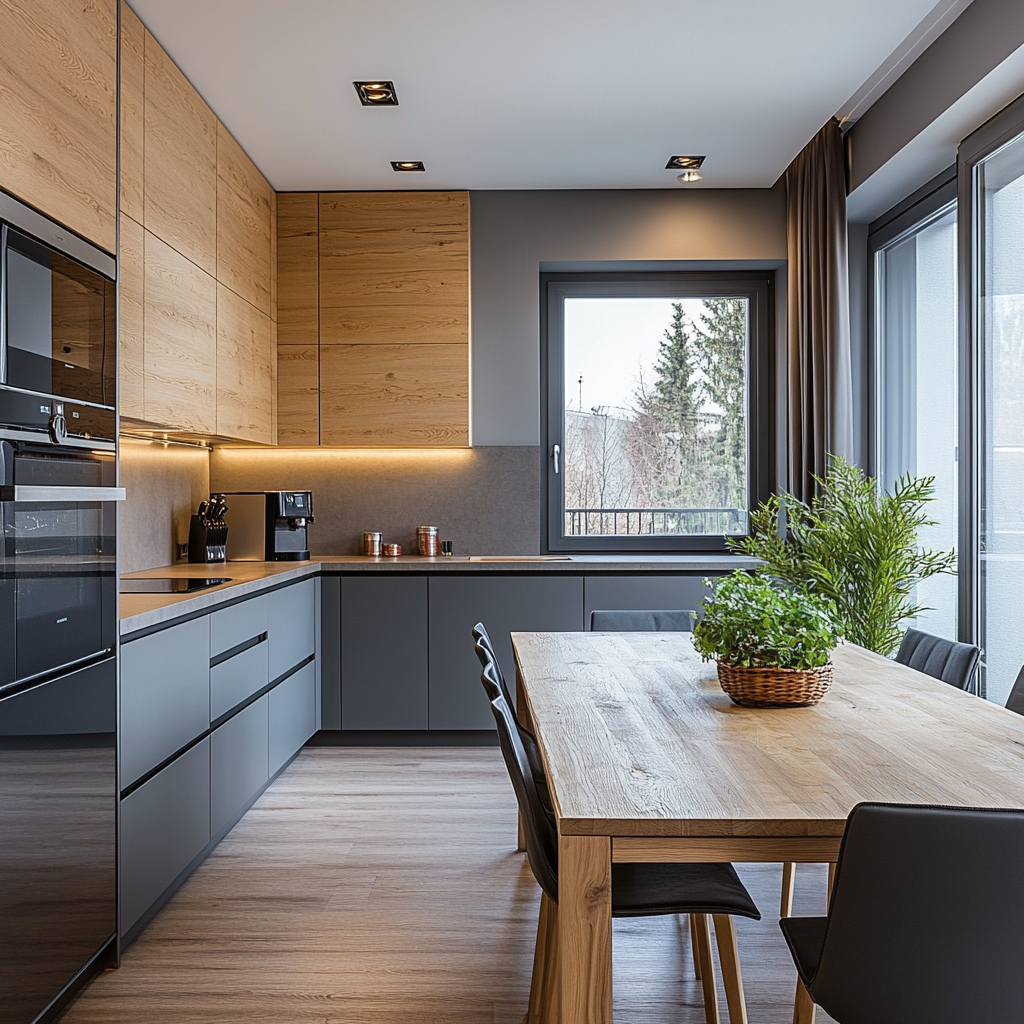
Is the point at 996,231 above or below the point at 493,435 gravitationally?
above

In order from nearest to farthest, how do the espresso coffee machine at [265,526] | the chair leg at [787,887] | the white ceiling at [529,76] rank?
the chair leg at [787,887]
the white ceiling at [529,76]
the espresso coffee machine at [265,526]

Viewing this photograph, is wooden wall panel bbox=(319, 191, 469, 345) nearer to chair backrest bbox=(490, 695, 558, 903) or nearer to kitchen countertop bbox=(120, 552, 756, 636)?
kitchen countertop bbox=(120, 552, 756, 636)

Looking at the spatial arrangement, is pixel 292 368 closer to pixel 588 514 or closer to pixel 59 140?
pixel 588 514

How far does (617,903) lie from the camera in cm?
168

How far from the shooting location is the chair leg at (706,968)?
191 cm

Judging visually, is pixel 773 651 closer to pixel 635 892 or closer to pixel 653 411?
pixel 635 892

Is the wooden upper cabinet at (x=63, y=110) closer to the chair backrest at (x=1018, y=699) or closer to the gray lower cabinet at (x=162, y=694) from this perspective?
the gray lower cabinet at (x=162, y=694)

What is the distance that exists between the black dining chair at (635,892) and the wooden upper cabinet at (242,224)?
2.68 meters

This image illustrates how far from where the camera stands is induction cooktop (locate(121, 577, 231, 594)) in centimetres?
301

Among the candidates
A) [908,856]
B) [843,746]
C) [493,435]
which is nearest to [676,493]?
[493,435]

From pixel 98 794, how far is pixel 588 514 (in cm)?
322

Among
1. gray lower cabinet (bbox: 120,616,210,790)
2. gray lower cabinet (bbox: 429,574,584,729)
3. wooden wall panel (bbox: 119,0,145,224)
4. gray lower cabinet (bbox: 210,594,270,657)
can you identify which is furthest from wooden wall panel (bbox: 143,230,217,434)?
gray lower cabinet (bbox: 429,574,584,729)

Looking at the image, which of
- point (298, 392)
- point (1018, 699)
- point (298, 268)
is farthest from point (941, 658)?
point (298, 268)

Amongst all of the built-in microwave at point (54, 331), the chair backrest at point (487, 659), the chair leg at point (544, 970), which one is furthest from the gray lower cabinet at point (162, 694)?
the chair leg at point (544, 970)
